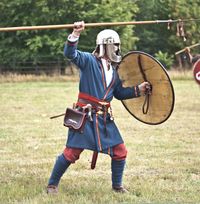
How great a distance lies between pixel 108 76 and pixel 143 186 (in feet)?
4.12

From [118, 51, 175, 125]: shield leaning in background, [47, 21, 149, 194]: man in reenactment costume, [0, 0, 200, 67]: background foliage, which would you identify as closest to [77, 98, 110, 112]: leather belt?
[47, 21, 149, 194]: man in reenactment costume

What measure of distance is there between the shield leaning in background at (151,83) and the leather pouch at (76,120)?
81 centimetres

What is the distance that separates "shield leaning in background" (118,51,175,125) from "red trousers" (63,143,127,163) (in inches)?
23.3

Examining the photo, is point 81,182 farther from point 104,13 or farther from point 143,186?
point 104,13

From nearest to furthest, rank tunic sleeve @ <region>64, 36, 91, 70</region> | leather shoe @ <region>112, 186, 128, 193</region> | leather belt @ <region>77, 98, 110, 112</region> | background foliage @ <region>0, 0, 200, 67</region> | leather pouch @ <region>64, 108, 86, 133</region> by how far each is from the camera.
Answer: tunic sleeve @ <region>64, 36, 91, 70</region>
leather pouch @ <region>64, 108, 86, 133</region>
leather belt @ <region>77, 98, 110, 112</region>
leather shoe @ <region>112, 186, 128, 193</region>
background foliage @ <region>0, 0, 200, 67</region>

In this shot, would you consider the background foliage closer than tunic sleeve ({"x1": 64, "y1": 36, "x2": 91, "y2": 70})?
No

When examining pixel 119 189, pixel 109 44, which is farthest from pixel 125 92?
pixel 119 189

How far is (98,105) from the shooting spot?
5.48 m

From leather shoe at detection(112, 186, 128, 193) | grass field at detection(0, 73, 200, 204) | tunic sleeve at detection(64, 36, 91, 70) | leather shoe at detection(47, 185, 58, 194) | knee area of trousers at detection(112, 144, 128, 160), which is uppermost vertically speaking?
tunic sleeve at detection(64, 36, 91, 70)

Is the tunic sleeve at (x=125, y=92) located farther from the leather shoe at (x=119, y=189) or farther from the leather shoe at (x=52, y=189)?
the leather shoe at (x=52, y=189)

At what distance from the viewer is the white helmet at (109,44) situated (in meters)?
5.43

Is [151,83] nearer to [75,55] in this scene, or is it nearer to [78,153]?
[75,55]

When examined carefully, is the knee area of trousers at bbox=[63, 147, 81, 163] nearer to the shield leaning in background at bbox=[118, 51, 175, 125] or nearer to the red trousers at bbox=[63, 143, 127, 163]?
the red trousers at bbox=[63, 143, 127, 163]

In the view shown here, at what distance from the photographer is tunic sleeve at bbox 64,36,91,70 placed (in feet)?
16.9
